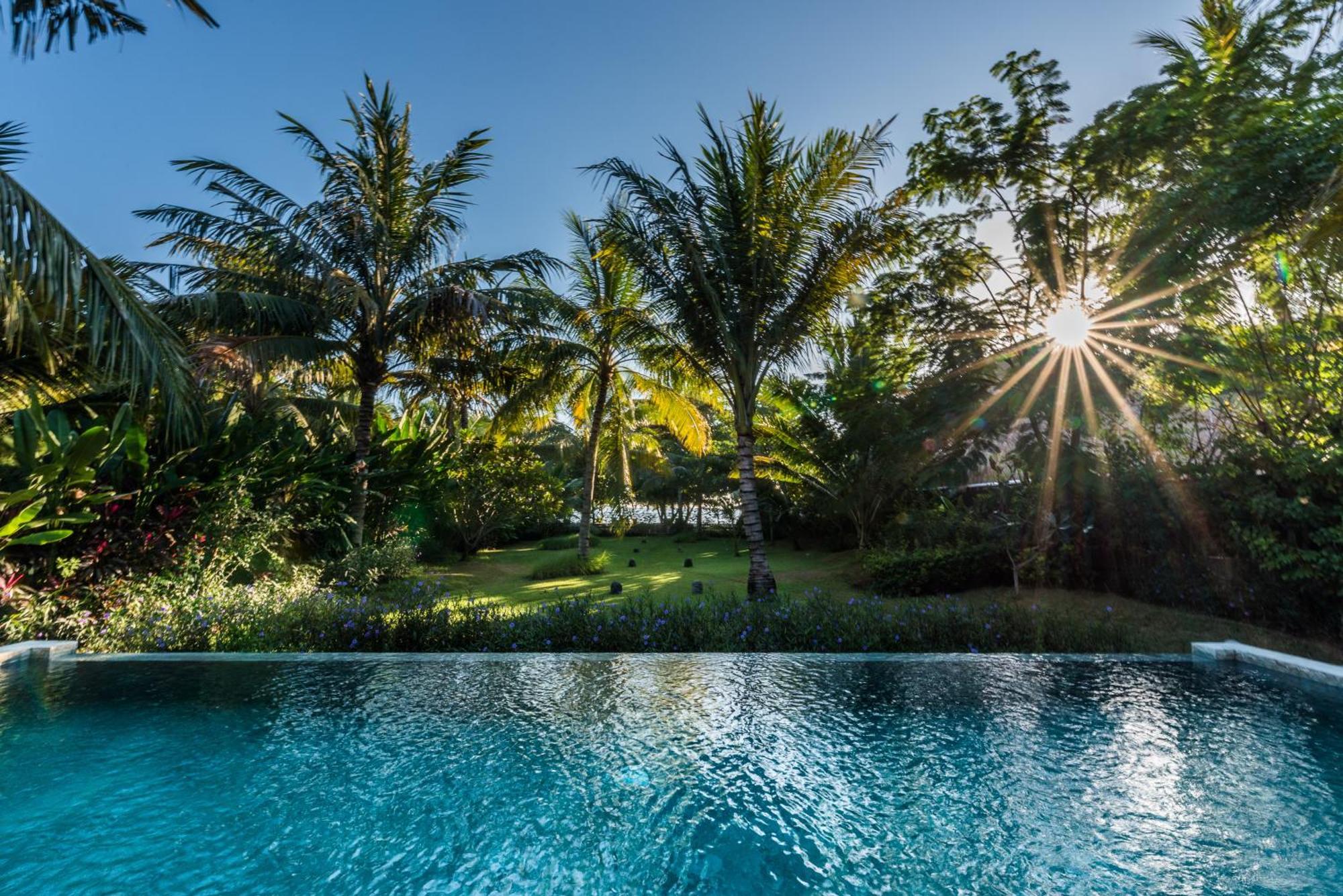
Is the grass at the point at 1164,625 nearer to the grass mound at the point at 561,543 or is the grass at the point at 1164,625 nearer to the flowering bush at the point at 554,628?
the flowering bush at the point at 554,628

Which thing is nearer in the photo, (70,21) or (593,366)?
(70,21)

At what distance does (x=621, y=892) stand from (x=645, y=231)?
31.0ft

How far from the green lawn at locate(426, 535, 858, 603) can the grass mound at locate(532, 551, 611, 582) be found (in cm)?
29

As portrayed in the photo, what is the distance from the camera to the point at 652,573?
670 inches

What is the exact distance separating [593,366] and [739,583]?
6.82 meters

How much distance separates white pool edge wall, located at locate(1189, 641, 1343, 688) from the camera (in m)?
5.49

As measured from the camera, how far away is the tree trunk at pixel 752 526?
995 centimetres

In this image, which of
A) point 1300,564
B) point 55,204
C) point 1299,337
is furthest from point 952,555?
point 55,204

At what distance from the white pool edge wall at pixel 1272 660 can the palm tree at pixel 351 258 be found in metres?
11.2

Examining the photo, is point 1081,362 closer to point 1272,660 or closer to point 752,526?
point 1272,660

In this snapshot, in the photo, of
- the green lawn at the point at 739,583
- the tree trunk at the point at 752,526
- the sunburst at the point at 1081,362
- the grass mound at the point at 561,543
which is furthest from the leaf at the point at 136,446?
the grass mound at the point at 561,543

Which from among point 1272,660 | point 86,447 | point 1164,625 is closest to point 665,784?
point 1272,660

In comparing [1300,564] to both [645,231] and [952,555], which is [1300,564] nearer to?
[952,555]

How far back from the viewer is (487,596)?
1249 cm
